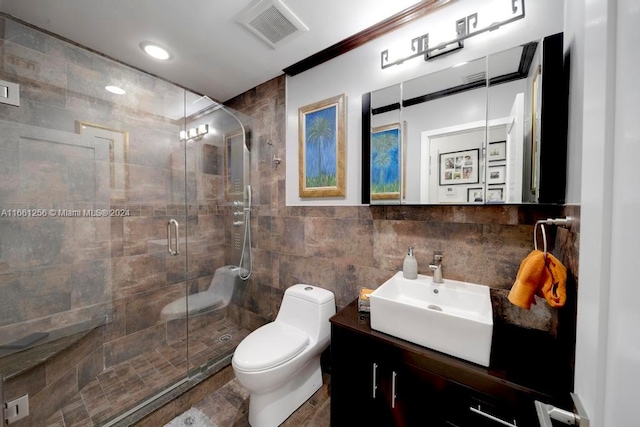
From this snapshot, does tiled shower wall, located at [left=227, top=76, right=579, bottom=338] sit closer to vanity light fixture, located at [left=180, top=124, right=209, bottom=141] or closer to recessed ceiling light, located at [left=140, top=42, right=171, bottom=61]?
vanity light fixture, located at [left=180, top=124, right=209, bottom=141]

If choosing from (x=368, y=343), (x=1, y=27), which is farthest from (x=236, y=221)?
(x=1, y=27)

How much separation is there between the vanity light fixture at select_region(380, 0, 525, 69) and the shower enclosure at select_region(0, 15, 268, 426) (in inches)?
60.9

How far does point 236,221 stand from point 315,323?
1256 millimetres

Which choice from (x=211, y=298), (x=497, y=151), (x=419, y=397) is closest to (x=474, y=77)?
(x=497, y=151)

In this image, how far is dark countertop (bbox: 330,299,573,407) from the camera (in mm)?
813

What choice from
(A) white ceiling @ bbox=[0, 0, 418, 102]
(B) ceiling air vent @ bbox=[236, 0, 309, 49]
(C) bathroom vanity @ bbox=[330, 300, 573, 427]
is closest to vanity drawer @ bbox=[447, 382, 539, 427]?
(C) bathroom vanity @ bbox=[330, 300, 573, 427]

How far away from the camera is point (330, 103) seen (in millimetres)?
1719

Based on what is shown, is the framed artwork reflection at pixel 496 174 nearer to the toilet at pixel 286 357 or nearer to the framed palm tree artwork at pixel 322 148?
the framed palm tree artwork at pixel 322 148

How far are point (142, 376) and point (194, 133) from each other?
6.48ft

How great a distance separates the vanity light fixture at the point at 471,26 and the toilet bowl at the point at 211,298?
2.25 metres

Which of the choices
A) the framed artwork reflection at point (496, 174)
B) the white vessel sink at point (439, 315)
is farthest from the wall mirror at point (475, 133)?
the white vessel sink at point (439, 315)

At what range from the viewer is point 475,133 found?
1.20 meters

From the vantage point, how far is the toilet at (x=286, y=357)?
1.29 m

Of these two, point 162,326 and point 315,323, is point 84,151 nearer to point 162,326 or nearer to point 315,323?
point 162,326
